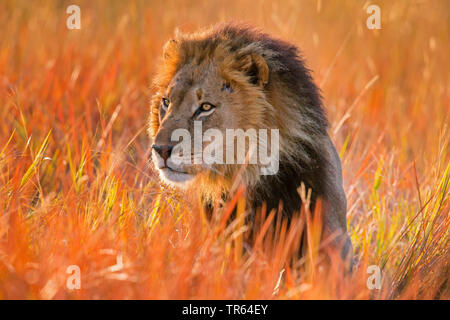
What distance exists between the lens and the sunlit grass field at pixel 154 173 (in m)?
3.25

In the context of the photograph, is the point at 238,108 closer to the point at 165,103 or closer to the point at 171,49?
the point at 165,103

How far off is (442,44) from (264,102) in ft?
21.1

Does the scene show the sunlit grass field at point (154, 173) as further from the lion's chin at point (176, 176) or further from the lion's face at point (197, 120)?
the lion's face at point (197, 120)

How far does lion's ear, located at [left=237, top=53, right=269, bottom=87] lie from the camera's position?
13.1 ft

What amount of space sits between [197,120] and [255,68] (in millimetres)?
504

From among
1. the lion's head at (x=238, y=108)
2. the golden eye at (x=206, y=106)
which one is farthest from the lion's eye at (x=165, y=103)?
the golden eye at (x=206, y=106)

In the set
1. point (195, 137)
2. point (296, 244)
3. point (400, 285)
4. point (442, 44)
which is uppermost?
point (442, 44)

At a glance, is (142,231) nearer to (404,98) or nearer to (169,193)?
(169,193)

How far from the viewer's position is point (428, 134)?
287 inches

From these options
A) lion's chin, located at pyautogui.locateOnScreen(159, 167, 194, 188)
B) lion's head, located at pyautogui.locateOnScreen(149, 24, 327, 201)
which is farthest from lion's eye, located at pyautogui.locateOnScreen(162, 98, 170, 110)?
lion's chin, located at pyautogui.locateOnScreen(159, 167, 194, 188)

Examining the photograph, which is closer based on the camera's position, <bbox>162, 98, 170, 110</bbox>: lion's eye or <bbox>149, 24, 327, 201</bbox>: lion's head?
<bbox>149, 24, 327, 201</bbox>: lion's head

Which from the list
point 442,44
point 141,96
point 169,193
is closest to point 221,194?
point 169,193

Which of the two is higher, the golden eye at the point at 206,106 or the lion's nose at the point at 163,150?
the golden eye at the point at 206,106

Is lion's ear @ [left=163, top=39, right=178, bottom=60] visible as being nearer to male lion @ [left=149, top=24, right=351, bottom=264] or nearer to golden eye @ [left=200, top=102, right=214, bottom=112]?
male lion @ [left=149, top=24, right=351, bottom=264]
